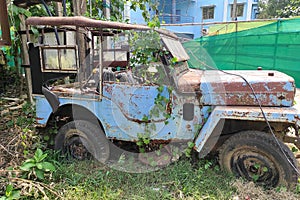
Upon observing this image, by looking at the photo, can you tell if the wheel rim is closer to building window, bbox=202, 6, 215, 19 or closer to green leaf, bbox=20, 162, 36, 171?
green leaf, bbox=20, 162, 36, 171

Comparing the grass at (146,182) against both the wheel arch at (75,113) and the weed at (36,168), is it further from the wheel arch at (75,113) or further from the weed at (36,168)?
the wheel arch at (75,113)

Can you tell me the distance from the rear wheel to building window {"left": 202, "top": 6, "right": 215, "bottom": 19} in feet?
66.5

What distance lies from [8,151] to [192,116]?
7.69 ft

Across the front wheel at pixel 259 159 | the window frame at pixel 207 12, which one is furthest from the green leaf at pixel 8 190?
the window frame at pixel 207 12

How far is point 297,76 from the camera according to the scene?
714 centimetres

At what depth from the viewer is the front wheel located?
2467 mm

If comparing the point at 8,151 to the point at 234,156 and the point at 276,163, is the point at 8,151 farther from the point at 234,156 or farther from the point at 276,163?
the point at 276,163

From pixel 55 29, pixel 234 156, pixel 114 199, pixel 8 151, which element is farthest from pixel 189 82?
pixel 8 151

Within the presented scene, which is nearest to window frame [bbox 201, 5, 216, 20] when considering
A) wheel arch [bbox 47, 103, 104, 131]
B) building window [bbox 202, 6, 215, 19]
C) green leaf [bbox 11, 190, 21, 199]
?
building window [bbox 202, 6, 215, 19]

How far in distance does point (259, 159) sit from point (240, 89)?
76 centimetres

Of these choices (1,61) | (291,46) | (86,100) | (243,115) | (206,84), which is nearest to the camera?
(243,115)

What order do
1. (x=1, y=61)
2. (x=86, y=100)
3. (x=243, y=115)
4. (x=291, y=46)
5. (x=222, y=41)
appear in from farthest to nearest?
(x=222, y=41)
(x=291, y=46)
(x=1, y=61)
(x=86, y=100)
(x=243, y=115)

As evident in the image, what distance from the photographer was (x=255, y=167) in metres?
2.61

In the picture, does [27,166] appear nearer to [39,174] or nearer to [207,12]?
[39,174]
